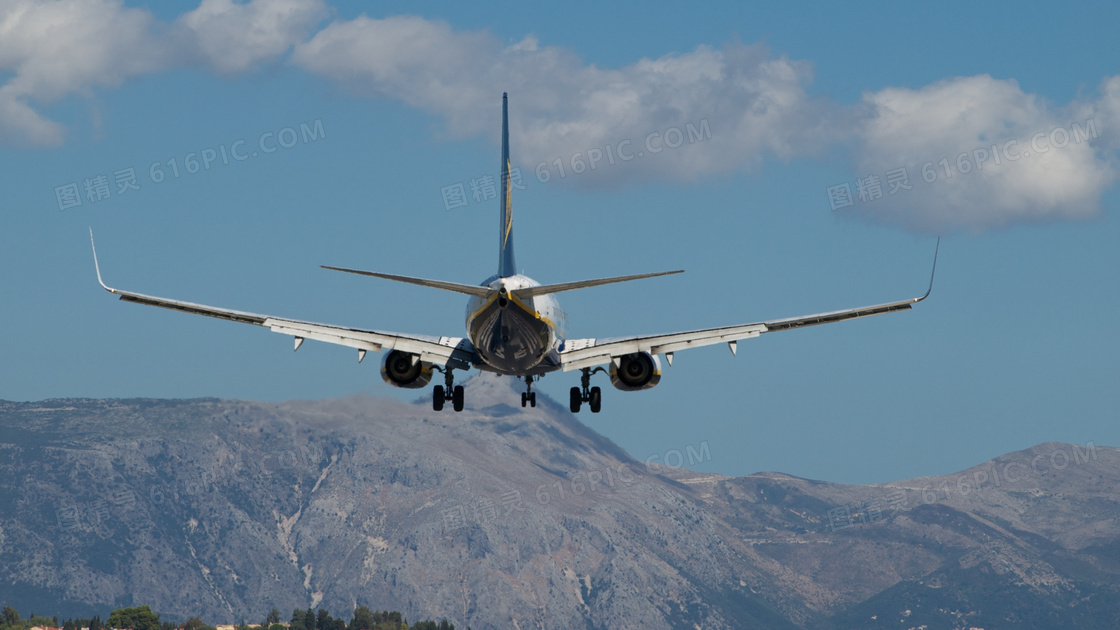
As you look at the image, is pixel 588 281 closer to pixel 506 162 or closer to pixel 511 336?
pixel 511 336

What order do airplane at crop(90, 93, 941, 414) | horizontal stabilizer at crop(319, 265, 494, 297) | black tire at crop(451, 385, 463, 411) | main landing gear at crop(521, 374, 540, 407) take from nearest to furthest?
horizontal stabilizer at crop(319, 265, 494, 297)
airplane at crop(90, 93, 941, 414)
black tire at crop(451, 385, 463, 411)
main landing gear at crop(521, 374, 540, 407)

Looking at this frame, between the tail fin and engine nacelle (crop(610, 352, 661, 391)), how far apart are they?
806 cm

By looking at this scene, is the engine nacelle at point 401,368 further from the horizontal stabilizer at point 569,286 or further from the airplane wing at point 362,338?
the horizontal stabilizer at point 569,286

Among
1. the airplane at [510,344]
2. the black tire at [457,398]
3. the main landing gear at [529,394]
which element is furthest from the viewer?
the main landing gear at [529,394]

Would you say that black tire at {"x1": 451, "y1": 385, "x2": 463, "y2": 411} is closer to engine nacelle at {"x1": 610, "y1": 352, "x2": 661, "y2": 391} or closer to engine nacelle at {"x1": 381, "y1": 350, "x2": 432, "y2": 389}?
engine nacelle at {"x1": 381, "y1": 350, "x2": 432, "y2": 389}

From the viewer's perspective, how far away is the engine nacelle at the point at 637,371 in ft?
248

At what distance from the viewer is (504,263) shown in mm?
74375

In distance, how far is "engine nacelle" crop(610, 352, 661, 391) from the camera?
75500 millimetres

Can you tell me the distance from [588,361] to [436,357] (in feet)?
27.1

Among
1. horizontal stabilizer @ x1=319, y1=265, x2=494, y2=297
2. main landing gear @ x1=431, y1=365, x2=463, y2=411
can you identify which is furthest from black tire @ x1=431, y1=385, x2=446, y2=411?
horizontal stabilizer @ x1=319, y1=265, x2=494, y2=297

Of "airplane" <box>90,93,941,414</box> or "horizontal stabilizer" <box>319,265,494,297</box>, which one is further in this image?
"airplane" <box>90,93,941,414</box>

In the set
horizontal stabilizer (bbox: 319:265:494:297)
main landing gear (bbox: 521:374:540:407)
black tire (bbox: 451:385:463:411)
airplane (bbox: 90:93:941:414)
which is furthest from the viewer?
main landing gear (bbox: 521:374:540:407)

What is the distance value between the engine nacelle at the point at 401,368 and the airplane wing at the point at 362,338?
383 millimetres

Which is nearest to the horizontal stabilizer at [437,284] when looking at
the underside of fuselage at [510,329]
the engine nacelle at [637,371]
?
the underside of fuselage at [510,329]
